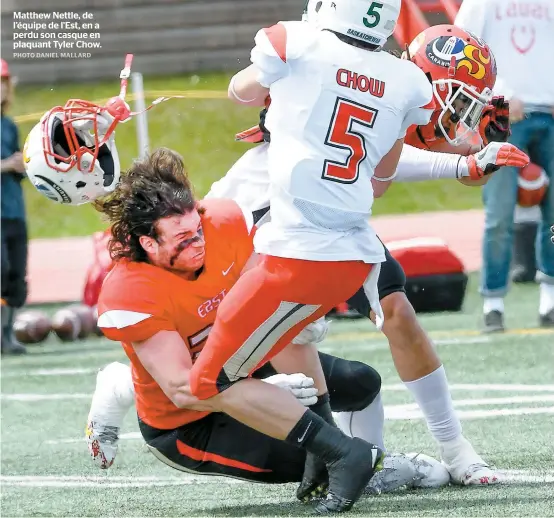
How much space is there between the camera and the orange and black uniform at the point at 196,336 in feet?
12.5

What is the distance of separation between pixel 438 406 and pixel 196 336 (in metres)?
0.79

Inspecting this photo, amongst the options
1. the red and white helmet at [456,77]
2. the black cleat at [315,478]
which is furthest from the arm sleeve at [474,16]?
the black cleat at [315,478]

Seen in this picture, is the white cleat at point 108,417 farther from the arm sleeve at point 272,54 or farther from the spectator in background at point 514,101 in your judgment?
the spectator in background at point 514,101

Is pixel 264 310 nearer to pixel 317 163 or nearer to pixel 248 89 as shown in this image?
pixel 317 163

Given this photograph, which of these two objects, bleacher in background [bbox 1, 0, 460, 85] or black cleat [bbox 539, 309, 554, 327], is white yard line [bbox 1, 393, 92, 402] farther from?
bleacher in background [bbox 1, 0, 460, 85]

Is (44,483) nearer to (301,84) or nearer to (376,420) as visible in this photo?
(376,420)

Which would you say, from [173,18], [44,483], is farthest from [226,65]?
[44,483]

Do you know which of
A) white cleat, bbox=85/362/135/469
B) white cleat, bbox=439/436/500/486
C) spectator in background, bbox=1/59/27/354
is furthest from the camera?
spectator in background, bbox=1/59/27/354

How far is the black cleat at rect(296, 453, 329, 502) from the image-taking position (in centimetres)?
386

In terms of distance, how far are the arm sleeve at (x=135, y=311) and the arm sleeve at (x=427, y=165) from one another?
2.91ft

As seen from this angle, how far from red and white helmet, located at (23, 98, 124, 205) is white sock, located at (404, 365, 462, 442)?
1.12 metres

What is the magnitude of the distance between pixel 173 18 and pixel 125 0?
56 cm

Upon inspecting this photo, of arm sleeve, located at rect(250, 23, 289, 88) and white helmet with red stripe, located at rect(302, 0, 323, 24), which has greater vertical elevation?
white helmet with red stripe, located at rect(302, 0, 323, 24)

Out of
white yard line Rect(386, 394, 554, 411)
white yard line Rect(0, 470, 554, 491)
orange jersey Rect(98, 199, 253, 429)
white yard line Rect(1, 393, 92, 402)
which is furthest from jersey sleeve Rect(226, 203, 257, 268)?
white yard line Rect(1, 393, 92, 402)
